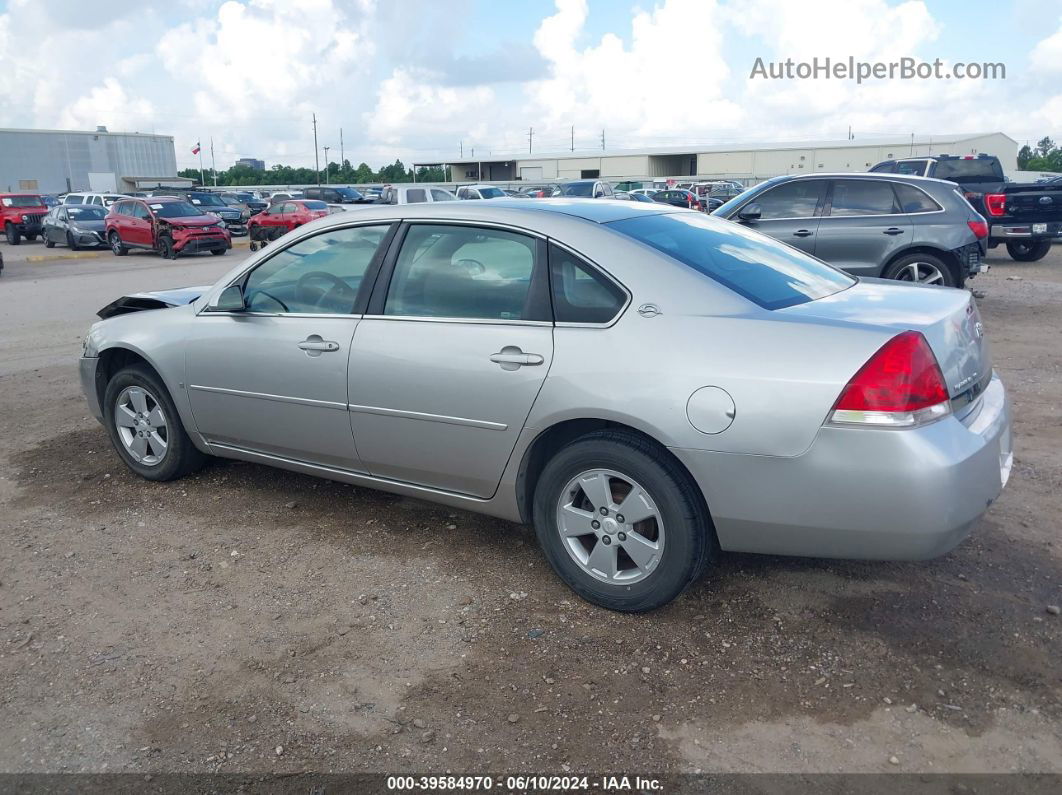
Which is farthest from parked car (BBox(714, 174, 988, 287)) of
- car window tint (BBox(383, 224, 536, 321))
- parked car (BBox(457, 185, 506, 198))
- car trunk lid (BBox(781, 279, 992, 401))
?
parked car (BBox(457, 185, 506, 198))

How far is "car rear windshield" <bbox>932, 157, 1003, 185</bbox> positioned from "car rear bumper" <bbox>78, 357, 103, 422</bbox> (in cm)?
1695

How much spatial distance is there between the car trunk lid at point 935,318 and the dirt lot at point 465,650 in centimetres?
98

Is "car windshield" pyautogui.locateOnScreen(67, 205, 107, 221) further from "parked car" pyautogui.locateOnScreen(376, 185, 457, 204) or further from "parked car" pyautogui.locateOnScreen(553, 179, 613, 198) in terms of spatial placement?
"parked car" pyautogui.locateOnScreen(553, 179, 613, 198)

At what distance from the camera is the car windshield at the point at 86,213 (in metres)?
27.6

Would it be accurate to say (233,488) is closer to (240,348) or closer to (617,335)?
(240,348)

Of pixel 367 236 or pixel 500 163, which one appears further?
pixel 500 163

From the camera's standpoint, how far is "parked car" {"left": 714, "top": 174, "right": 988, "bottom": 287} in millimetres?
9945

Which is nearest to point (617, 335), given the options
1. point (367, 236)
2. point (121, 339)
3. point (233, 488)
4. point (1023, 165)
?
point (367, 236)

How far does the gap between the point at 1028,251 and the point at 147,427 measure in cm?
1688

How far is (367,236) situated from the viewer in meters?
4.50

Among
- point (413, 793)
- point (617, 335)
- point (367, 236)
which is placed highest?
point (367, 236)

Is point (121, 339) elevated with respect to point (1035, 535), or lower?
elevated

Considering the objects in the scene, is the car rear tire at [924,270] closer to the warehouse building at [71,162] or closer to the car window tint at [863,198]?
the car window tint at [863,198]

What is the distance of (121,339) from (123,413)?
450mm
